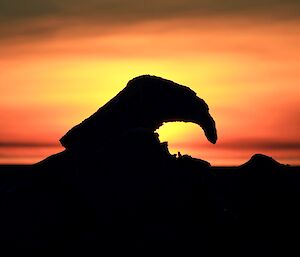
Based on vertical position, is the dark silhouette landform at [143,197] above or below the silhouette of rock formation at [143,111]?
below

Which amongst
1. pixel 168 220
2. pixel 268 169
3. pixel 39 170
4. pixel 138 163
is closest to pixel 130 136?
pixel 138 163

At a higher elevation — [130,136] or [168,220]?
[130,136]

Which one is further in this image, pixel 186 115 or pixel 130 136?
pixel 186 115

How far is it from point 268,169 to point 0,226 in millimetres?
2152

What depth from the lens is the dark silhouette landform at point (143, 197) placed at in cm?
487

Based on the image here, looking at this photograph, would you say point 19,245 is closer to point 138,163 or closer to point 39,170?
point 39,170

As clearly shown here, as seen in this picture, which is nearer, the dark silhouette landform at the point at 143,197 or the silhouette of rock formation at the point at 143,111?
the dark silhouette landform at the point at 143,197

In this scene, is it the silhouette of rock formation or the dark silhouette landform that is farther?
the silhouette of rock formation

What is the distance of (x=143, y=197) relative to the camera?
16.1ft

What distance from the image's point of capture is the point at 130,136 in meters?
5.03

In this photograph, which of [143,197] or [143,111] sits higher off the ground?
[143,111]

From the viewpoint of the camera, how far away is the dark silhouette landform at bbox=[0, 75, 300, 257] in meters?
4.87

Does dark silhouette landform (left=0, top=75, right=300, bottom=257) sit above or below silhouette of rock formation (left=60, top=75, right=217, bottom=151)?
below

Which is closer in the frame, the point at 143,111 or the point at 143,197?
the point at 143,197
